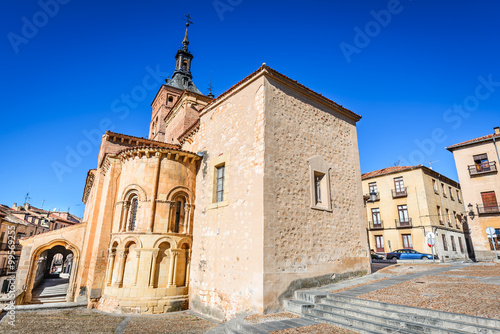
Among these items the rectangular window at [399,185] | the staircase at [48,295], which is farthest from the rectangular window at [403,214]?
the staircase at [48,295]

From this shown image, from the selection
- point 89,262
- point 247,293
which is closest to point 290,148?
point 247,293

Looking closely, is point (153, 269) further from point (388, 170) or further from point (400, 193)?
point (388, 170)

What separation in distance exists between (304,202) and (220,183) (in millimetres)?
3274

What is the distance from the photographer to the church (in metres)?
8.02

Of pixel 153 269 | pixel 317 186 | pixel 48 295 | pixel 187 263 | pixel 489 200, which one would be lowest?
pixel 48 295

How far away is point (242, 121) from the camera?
9.54 metres

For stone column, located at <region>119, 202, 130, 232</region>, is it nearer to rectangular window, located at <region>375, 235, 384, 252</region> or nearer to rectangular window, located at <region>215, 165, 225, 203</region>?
rectangular window, located at <region>215, 165, 225, 203</region>

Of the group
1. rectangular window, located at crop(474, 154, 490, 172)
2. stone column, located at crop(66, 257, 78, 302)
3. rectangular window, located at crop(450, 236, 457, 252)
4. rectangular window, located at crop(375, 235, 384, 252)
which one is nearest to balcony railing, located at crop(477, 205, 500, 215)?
rectangular window, located at crop(474, 154, 490, 172)

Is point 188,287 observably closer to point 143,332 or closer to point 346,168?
point 143,332

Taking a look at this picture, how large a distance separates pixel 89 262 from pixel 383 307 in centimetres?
1296

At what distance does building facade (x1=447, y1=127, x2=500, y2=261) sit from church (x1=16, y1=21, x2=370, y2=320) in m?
18.0

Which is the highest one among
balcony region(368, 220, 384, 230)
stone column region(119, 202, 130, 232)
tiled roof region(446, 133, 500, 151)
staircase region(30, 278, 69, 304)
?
tiled roof region(446, 133, 500, 151)

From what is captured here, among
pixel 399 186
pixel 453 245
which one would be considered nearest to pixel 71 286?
pixel 399 186

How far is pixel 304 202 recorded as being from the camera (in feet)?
29.0
